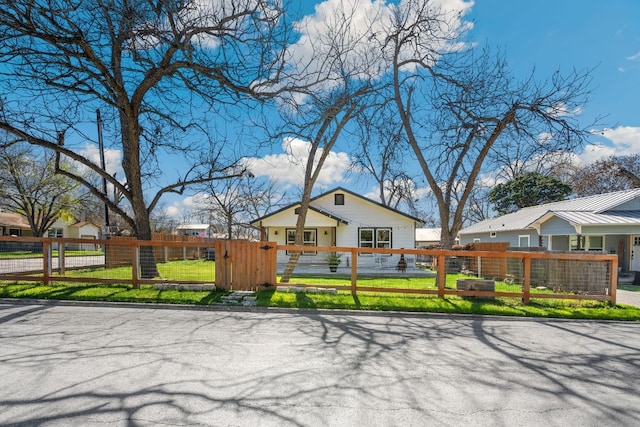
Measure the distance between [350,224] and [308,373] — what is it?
1818 cm

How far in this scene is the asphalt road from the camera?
3240mm

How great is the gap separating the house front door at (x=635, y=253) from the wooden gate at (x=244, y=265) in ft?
59.7

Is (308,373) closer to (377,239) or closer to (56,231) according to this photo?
(377,239)

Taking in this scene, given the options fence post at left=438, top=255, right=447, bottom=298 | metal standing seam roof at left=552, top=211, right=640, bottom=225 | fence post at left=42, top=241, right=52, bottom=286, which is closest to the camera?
fence post at left=438, top=255, right=447, bottom=298

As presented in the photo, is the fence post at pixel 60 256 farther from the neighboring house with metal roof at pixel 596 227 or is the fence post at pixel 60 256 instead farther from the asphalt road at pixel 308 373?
the neighboring house with metal roof at pixel 596 227

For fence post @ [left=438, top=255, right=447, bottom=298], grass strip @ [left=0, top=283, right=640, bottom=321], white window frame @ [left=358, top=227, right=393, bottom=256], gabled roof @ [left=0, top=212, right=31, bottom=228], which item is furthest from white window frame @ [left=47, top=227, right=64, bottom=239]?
fence post @ [left=438, top=255, right=447, bottom=298]

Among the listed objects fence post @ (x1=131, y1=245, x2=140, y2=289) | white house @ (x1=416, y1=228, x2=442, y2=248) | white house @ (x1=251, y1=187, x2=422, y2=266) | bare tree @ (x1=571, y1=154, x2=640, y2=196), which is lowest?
white house @ (x1=416, y1=228, x2=442, y2=248)

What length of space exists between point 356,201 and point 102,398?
777 inches

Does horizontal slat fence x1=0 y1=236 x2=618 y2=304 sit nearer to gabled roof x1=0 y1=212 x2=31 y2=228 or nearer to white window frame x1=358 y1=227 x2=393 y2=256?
white window frame x1=358 y1=227 x2=393 y2=256

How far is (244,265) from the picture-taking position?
31.7 ft

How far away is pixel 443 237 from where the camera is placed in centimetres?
1328

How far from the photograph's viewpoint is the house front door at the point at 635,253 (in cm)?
1772

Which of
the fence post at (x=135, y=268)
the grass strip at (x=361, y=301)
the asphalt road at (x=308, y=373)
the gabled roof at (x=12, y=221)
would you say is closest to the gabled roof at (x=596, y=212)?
the grass strip at (x=361, y=301)

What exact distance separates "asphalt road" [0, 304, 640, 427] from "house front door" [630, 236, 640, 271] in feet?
47.1
